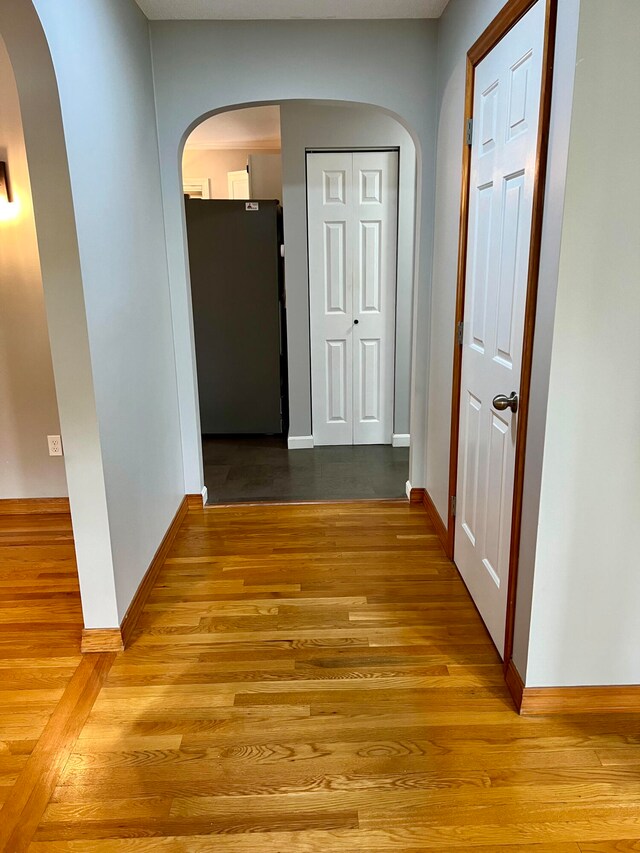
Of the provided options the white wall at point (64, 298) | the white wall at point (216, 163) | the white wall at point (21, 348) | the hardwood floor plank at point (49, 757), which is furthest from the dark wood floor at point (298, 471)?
the white wall at point (216, 163)

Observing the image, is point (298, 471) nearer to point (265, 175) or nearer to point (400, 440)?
point (400, 440)

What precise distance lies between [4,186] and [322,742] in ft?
9.28

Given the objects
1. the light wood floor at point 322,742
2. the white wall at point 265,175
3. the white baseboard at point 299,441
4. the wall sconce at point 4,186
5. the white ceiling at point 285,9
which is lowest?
the light wood floor at point 322,742

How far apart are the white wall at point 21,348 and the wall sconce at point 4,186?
0.07 ft

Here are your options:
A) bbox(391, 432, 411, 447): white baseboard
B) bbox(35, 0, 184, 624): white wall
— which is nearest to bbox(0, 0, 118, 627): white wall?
Result: bbox(35, 0, 184, 624): white wall

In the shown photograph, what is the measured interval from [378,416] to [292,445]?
0.68 meters

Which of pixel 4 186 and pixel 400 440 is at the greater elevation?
pixel 4 186

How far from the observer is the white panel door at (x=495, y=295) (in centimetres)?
173

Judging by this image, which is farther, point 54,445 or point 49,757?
point 54,445

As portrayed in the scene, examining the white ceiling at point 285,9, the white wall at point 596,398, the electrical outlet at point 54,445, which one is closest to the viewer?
the white wall at point 596,398

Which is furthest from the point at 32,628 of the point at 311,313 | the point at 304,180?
the point at 304,180

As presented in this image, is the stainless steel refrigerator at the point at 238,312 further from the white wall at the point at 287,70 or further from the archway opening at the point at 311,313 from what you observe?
the white wall at the point at 287,70

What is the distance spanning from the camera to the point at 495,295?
2.03 metres

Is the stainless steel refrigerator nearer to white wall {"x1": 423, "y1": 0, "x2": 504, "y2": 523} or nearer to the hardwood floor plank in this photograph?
white wall {"x1": 423, "y1": 0, "x2": 504, "y2": 523}
